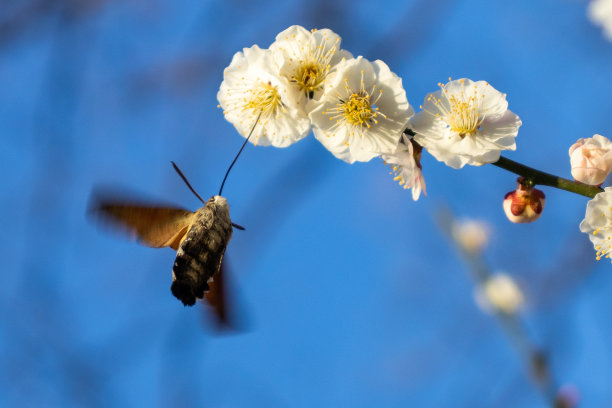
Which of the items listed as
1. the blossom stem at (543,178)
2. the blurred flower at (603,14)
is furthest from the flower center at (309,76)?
the blurred flower at (603,14)

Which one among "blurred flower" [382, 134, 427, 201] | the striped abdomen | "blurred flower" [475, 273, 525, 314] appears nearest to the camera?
the striped abdomen

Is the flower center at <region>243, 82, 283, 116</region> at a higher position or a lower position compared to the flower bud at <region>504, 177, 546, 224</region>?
higher

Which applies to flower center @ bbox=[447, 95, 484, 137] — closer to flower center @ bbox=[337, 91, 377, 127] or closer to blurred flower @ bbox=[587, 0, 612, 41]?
flower center @ bbox=[337, 91, 377, 127]

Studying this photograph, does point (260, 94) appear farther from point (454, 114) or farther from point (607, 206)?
point (607, 206)

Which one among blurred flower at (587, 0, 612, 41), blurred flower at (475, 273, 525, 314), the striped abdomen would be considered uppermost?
blurred flower at (587, 0, 612, 41)

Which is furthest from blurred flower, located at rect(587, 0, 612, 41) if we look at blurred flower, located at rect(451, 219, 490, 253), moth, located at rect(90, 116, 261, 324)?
moth, located at rect(90, 116, 261, 324)

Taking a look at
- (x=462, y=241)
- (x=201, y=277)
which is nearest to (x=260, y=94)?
(x=201, y=277)
